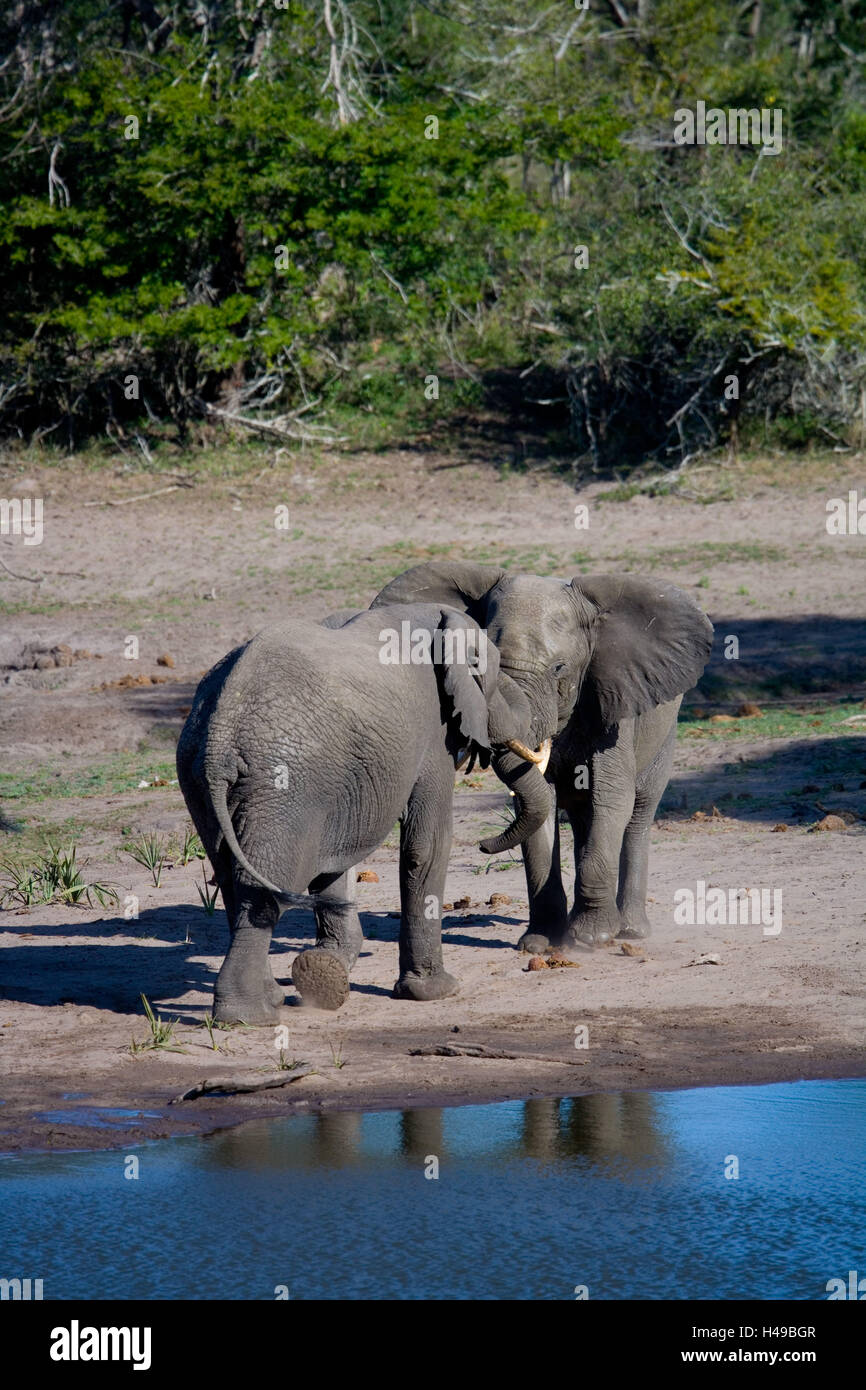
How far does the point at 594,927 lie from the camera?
870 centimetres

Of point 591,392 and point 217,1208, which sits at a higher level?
point 591,392

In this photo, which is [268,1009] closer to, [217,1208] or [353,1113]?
[353,1113]

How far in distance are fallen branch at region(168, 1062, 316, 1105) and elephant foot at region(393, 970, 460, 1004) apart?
128 centimetres

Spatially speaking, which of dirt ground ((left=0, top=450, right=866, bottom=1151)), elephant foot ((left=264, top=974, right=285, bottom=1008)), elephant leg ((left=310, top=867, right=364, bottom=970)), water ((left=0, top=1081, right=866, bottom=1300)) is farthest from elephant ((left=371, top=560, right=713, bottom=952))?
water ((left=0, top=1081, right=866, bottom=1300))

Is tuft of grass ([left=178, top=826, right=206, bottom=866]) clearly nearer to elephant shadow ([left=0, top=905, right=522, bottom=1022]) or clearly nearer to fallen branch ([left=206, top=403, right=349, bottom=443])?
elephant shadow ([left=0, top=905, right=522, bottom=1022])

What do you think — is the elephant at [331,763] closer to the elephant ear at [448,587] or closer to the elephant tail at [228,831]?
the elephant tail at [228,831]

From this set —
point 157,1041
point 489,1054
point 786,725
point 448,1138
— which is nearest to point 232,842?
point 157,1041

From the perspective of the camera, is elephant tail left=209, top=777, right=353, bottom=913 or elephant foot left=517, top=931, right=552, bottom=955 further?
elephant foot left=517, top=931, right=552, bottom=955

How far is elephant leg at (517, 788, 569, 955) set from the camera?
8.66m

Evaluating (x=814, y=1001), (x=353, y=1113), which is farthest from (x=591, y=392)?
(x=353, y=1113)

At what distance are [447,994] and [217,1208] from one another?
2.51 m

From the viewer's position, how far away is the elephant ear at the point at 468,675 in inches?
299

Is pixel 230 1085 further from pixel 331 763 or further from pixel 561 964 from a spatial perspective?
pixel 561 964
